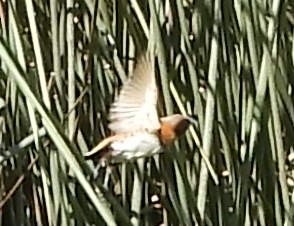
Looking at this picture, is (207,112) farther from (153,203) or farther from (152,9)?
(153,203)

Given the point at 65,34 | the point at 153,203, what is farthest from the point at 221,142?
the point at 65,34

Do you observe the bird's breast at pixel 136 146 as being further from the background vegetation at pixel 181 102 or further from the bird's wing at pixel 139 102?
the background vegetation at pixel 181 102

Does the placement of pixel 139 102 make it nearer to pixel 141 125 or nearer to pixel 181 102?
pixel 141 125

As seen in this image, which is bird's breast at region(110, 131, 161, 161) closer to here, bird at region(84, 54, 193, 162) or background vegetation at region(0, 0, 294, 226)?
bird at region(84, 54, 193, 162)

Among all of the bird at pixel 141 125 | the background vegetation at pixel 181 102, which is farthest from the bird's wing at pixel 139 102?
the background vegetation at pixel 181 102

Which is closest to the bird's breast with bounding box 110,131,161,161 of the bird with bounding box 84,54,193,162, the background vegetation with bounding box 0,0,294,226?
the bird with bounding box 84,54,193,162

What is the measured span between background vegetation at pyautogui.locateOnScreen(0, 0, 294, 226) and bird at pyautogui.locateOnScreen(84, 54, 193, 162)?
149 millimetres

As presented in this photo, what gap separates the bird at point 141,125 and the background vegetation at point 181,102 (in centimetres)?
15

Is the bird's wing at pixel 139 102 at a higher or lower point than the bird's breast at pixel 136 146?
higher

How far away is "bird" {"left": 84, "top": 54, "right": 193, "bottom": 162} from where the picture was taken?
992 mm

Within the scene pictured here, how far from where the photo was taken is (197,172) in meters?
1.30

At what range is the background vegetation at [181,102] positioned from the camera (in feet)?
4.02

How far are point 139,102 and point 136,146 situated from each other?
0.05 meters

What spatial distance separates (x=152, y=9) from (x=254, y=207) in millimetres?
405
